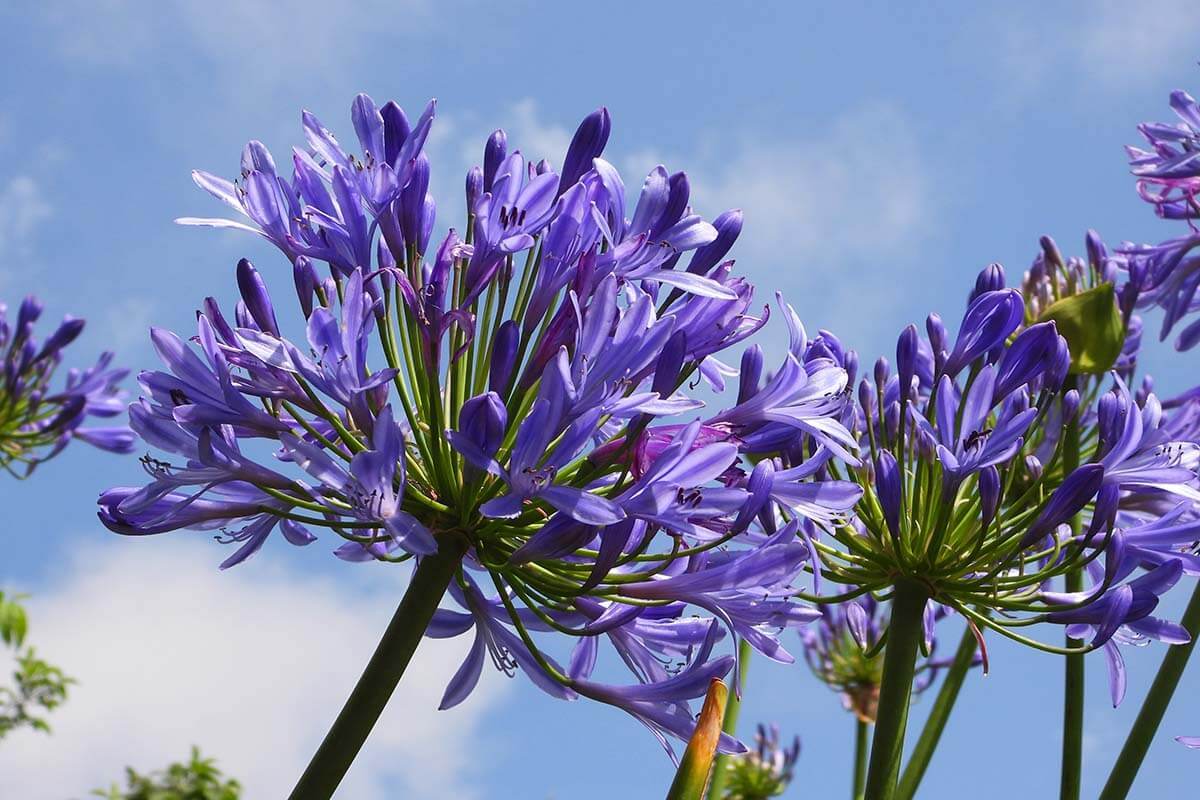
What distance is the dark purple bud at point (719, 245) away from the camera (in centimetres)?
288

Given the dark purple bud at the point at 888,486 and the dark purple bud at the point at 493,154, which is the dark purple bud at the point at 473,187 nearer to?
the dark purple bud at the point at 493,154

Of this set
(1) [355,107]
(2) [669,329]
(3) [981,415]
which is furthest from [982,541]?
(1) [355,107]

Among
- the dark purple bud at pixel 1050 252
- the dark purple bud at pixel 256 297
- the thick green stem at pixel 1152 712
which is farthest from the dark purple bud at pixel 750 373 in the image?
the dark purple bud at pixel 1050 252

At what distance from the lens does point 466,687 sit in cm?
315

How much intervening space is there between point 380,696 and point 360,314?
0.75 meters

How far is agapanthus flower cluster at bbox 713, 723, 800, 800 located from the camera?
865 cm

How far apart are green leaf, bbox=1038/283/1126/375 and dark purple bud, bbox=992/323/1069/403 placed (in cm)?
82

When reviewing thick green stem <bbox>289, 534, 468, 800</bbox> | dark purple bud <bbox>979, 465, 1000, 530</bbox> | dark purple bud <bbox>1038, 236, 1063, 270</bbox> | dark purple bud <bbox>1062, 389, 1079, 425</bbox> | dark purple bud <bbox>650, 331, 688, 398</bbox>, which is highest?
dark purple bud <bbox>1038, 236, 1063, 270</bbox>

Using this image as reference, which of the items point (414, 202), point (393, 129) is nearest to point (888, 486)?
point (414, 202)

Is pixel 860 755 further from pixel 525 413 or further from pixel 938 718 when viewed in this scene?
pixel 525 413

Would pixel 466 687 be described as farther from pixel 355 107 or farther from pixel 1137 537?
pixel 1137 537

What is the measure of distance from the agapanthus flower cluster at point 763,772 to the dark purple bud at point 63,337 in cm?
595

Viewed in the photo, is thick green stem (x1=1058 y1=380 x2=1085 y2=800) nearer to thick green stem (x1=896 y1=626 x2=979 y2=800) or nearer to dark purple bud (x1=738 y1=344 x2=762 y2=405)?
thick green stem (x1=896 y1=626 x2=979 y2=800)

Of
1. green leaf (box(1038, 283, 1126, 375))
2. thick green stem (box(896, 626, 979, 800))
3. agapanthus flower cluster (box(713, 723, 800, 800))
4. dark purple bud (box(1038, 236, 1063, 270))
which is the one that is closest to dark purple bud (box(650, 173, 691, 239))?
green leaf (box(1038, 283, 1126, 375))
